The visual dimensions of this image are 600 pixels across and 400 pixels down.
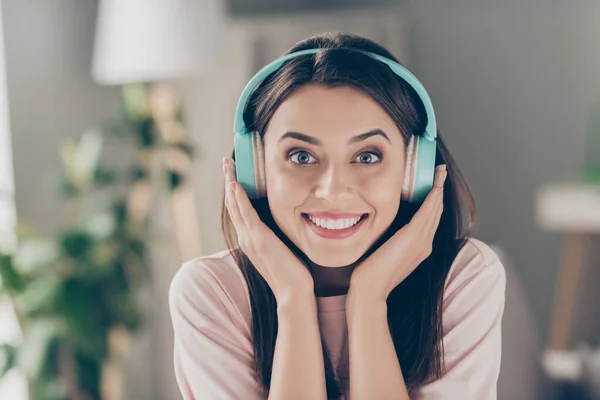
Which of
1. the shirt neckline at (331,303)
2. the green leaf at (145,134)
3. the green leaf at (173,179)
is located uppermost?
the green leaf at (145,134)

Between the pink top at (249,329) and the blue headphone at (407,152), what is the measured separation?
0.11 meters

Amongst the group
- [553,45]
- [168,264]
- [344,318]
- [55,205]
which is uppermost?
[553,45]

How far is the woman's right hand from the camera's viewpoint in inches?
24.9

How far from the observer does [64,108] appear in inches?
83.9

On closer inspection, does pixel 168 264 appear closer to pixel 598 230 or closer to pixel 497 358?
pixel 598 230

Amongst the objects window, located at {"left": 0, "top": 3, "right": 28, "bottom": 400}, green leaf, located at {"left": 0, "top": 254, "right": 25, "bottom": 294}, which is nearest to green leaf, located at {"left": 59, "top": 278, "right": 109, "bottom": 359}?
green leaf, located at {"left": 0, "top": 254, "right": 25, "bottom": 294}

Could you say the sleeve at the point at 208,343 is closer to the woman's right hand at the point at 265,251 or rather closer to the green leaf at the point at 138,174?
the woman's right hand at the point at 265,251

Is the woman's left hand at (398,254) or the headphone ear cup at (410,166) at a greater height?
the headphone ear cup at (410,166)

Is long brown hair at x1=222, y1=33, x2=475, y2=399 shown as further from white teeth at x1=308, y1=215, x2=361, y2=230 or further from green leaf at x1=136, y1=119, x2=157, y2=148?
green leaf at x1=136, y1=119, x2=157, y2=148

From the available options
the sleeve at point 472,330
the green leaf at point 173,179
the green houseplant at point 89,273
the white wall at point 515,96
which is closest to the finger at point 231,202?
the sleeve at point 472,330

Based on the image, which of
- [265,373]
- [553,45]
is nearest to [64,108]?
[265,373]

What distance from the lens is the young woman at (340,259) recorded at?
0.59m

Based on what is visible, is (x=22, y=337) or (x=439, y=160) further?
(x=22, y=337)

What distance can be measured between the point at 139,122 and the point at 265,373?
54.7 inches
